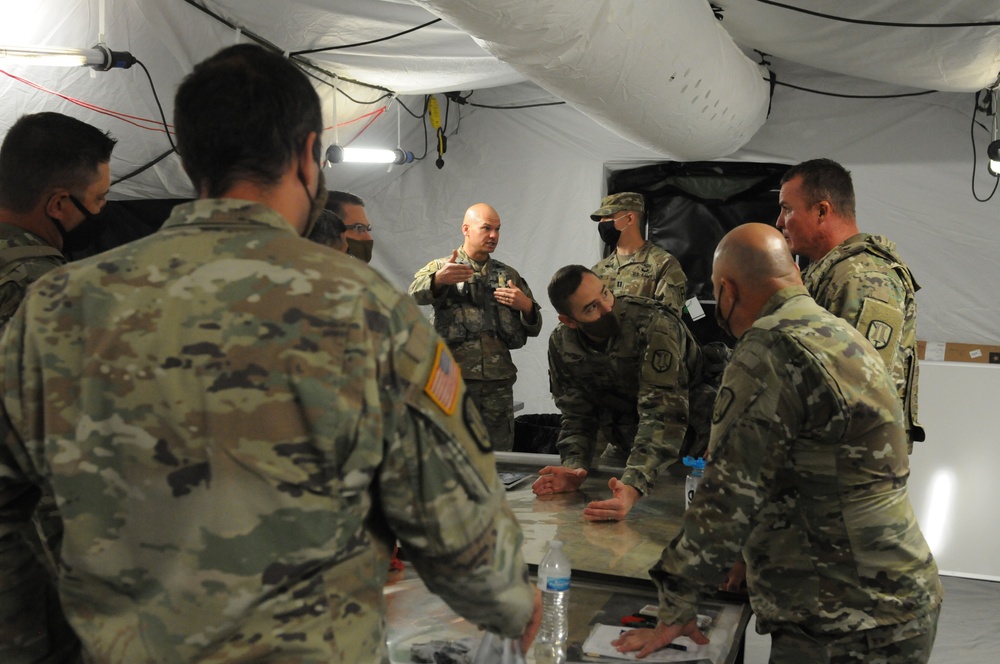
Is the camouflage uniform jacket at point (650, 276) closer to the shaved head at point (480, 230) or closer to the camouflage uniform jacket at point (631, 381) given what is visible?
the shaved head at point (480, 230)

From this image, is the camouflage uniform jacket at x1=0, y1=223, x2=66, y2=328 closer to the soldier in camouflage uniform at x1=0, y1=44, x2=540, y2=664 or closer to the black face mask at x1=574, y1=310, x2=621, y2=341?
the soldier in camouflage uniform at x1=0, y1=44, x2=540, y2=664

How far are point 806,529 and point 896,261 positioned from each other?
1.41 m

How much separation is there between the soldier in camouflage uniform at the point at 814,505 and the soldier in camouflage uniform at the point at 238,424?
732mm

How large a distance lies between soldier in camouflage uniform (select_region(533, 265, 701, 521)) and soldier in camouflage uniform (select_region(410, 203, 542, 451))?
52.2 inches

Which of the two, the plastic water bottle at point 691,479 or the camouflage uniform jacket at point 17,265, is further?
the plastic water bottle at point 691,479

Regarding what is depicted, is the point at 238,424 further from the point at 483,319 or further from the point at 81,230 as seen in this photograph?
the point at 483,319

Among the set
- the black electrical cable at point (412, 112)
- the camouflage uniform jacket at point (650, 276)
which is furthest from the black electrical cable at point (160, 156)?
Result: the camouflage uniform jacket at point (650, 276)

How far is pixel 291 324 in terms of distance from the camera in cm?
90

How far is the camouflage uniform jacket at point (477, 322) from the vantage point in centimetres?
444

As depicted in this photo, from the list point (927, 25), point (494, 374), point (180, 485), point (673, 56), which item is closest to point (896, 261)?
point (673, 56)

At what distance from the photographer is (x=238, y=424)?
35.2 inches

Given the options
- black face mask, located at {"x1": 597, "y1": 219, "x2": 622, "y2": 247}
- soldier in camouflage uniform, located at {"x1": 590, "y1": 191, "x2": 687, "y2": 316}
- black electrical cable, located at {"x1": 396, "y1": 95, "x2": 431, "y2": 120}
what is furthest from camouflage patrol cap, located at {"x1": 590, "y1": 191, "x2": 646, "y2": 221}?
black electrical cable, located at {"x1": 396, "y1": 95, "x2": 431, "y2": 120}

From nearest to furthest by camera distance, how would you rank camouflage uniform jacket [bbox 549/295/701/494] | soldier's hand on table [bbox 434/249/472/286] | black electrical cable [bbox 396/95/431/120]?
camouflage uniform jacket [bbox 549/295/701/494] < soldier's hand on table [bbox 434/249/472/286] < black electrical cable [bbox 396/95/431/120]

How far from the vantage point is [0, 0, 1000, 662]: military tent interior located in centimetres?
325
